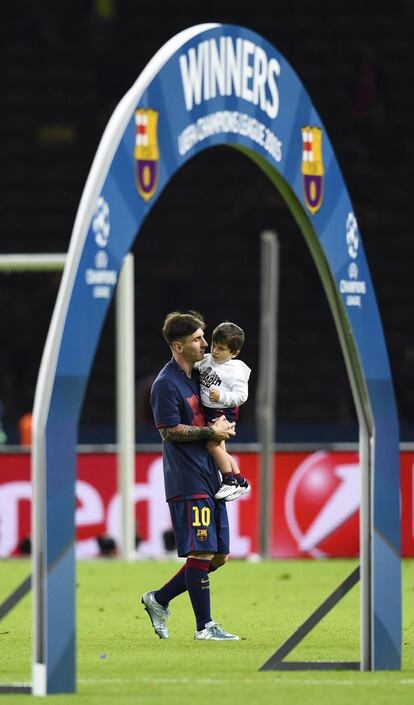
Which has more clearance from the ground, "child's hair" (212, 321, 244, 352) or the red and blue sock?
"child's hair" (212, 321, 244, 352)

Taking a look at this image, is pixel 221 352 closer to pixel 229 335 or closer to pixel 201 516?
pixel 229 335

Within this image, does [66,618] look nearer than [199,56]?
Yes

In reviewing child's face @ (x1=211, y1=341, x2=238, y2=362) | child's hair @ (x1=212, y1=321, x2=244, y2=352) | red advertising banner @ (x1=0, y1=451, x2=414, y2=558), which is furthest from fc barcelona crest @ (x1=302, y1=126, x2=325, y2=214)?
red advertising banner @ (x1=0, y1=451, x2=414, y2=558)

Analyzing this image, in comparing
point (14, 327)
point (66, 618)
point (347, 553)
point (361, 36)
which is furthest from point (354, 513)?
point (361, 36)

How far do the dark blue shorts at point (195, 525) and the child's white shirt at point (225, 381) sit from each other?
22.1 inches

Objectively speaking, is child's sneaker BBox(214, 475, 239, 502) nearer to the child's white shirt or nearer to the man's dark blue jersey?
the man's dark blue jersey

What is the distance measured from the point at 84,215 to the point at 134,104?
560mm

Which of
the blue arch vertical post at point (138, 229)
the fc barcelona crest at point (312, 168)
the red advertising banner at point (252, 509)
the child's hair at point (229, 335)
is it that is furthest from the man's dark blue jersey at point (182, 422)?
the red advertising banner at point (252, 509)

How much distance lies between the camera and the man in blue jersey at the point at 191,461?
32.2ft

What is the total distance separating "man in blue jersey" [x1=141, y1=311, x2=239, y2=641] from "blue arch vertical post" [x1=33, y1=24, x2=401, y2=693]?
3.23ft

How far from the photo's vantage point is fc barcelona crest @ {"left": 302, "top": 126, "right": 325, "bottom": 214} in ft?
29.5

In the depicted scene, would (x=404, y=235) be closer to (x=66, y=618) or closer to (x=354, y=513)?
(x=354, y=513)

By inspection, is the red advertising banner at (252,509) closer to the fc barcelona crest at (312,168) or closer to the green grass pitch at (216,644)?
the green grass pitch at (216,644)

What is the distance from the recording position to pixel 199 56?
8.16 metres
